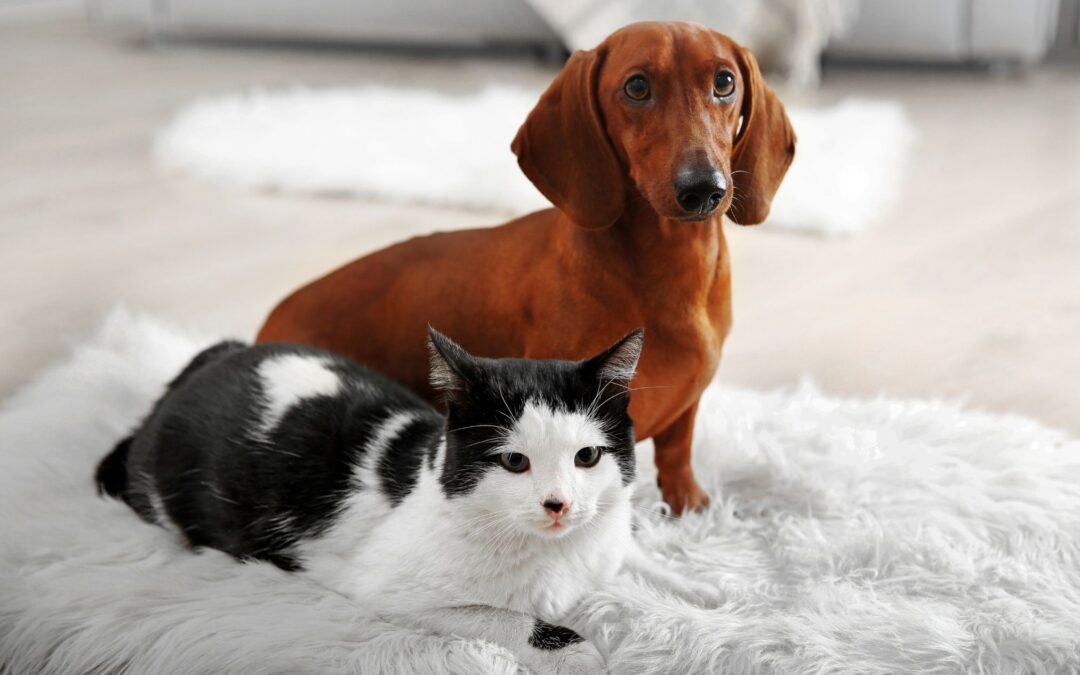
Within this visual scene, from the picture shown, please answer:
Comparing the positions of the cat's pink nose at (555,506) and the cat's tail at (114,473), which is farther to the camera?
the cat's tail at (114,473)

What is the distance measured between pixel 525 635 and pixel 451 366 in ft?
0.78

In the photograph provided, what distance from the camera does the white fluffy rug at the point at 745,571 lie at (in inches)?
41.0

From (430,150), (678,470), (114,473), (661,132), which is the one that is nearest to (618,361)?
(661,132)

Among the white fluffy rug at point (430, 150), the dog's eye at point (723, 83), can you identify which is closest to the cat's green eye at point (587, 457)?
the dog's eye at point (723, 83)

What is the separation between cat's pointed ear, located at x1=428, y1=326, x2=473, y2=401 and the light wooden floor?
806 millimetres

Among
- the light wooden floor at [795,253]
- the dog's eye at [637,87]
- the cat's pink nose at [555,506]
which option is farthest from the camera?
the light wooden floor at [795,253]

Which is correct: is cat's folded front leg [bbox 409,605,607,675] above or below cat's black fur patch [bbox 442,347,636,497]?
below

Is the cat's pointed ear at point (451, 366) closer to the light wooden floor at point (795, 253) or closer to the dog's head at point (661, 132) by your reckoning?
the dog's head at point (661, 132)

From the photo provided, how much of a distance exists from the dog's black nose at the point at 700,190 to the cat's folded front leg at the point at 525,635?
0.38 meters

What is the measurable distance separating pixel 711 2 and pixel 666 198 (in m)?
2.17

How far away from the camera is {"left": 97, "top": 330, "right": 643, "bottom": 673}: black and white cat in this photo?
1.00 meters

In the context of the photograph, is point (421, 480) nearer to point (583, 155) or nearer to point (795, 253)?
point (583, 155)

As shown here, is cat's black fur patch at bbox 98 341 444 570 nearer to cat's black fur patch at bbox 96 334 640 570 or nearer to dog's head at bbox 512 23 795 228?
cat's black fur patch at bbox 96 334 640 570

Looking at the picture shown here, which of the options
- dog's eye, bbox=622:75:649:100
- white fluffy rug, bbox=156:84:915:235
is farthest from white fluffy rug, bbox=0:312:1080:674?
white fluffy rug, bbox=156:84:915:235
